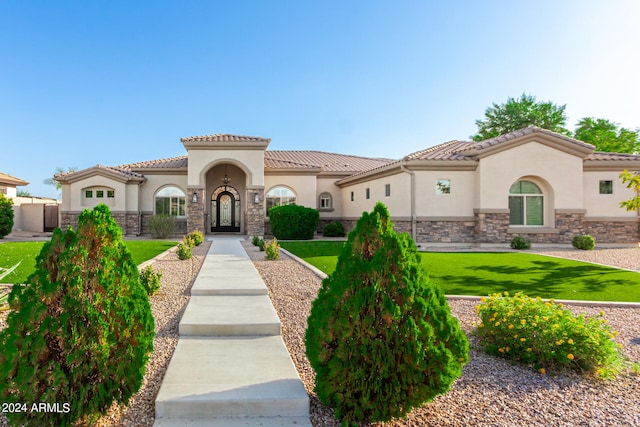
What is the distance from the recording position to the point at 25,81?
56.8 ft

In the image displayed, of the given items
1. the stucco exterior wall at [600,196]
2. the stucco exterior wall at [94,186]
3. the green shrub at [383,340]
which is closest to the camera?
the green shrub at [383,340]

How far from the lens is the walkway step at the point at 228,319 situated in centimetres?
462

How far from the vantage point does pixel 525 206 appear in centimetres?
1719

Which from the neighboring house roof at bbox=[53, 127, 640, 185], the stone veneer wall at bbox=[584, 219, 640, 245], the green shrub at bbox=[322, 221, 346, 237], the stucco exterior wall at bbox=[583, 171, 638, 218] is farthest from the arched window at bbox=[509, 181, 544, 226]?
the green shrub at bbox=[322, 221, 346, 237]

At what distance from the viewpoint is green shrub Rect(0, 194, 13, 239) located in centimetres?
1880

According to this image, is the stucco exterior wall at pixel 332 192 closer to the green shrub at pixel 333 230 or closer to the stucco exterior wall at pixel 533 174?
the green shrub at pixel 333 230

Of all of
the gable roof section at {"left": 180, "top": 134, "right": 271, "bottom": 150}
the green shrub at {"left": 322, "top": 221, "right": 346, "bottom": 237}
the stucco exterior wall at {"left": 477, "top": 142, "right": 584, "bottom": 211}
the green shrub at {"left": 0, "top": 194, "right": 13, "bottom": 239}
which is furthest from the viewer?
the green shrub at {"left": 322, "top": 221, "right": 346, "bottom": 237}

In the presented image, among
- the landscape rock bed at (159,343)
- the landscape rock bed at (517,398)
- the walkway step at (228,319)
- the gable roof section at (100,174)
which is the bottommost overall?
the landscape rock bed at (517,398)

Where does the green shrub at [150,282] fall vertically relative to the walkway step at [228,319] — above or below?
above

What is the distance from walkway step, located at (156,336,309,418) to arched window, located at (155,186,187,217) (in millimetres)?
20273

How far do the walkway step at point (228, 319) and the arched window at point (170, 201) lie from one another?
18346 millimetres

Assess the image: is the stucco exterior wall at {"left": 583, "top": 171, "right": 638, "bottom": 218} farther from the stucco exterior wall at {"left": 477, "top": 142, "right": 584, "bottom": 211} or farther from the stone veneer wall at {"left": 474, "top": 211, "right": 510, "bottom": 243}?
the stone veneer wall at {"left": 474, "top": 211, "right": 510, "bottom": 243}

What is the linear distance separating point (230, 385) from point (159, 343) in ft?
5.59

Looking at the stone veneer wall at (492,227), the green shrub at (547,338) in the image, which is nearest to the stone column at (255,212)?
the stone veneer wall at (492,227)
